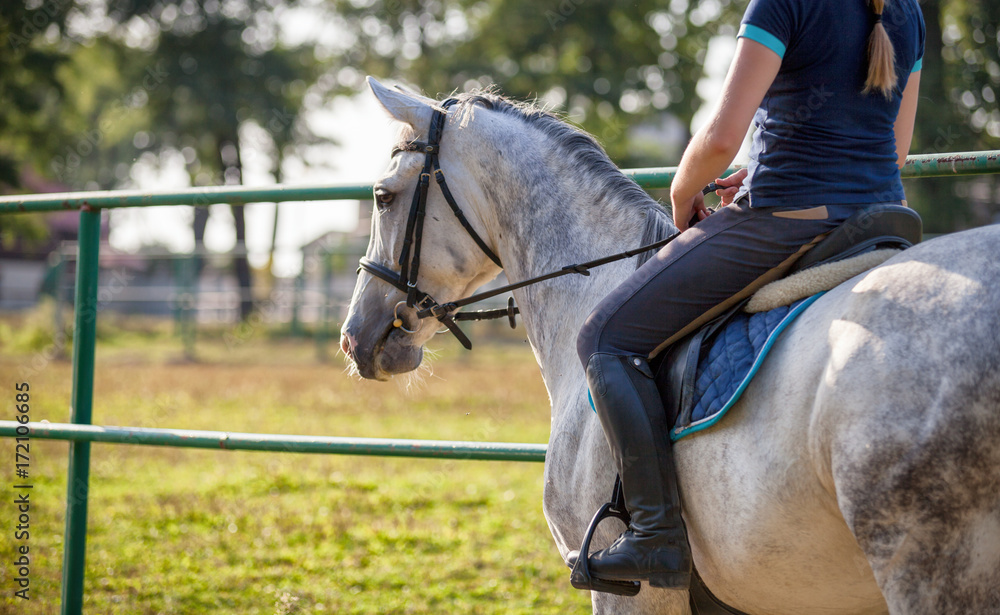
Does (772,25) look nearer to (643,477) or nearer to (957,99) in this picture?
(643,477)

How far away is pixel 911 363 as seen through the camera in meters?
1.34

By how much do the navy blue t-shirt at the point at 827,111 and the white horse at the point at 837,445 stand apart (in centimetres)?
25

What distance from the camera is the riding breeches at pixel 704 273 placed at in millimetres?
1678

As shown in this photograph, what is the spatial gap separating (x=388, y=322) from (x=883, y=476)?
60.3 inches

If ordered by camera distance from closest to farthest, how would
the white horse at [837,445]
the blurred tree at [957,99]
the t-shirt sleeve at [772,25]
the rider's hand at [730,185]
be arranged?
the white horse at [837,445], the t-shirt sleeve at [772,25], the rider's hand at [730,185], the blurred tree at [957,99]

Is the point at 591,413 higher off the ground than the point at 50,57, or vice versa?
the point at 50,57

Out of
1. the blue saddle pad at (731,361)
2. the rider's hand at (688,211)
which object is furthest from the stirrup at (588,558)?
the rider's hand at (688,211)

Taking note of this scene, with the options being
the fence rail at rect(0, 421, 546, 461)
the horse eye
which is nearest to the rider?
the fence rail at rect(0, 421, 546, 461)

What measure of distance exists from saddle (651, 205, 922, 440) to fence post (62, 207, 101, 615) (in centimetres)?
254

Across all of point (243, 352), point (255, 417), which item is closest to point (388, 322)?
point (255, 417)

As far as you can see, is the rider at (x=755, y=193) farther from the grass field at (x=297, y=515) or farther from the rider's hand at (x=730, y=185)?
the grass field at (x=297, y=515)

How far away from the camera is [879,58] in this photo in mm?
1603

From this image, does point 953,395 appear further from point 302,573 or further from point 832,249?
point 302,573

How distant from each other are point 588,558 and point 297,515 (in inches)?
172
